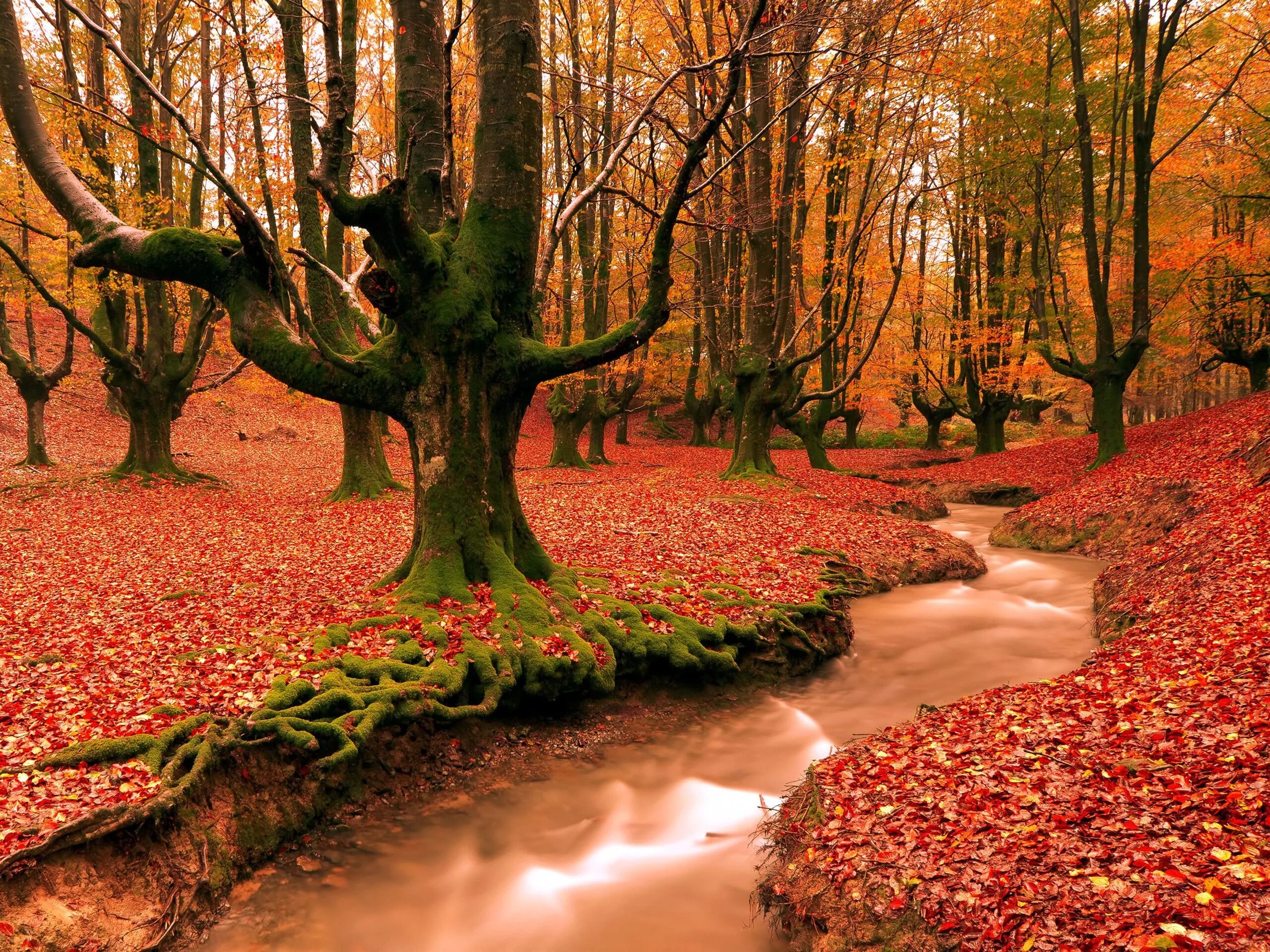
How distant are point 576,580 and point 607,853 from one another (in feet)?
10.9

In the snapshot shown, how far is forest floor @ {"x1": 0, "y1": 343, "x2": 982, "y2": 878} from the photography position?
15.3ft

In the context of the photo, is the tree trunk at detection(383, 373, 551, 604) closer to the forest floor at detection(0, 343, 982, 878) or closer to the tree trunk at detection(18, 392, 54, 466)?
the forest floor at detection(0, 343, 982, 878)

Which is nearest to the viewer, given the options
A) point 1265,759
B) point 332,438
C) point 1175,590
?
point 1265,759

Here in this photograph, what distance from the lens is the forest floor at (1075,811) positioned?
289cm

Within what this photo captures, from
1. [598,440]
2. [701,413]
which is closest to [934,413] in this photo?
[701,413]

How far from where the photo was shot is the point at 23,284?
52.5 feet

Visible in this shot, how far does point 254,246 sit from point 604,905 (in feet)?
20.7

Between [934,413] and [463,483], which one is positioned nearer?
[463,483]

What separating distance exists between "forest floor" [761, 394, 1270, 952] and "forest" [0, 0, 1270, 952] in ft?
0.09

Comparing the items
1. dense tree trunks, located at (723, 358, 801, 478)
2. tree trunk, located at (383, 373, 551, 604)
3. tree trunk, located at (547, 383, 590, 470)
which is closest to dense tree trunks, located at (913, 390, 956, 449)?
dense tree trunks, located at (723, 358, 801, 478)

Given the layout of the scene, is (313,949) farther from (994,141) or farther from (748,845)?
(994,141)

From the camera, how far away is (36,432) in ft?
52.9

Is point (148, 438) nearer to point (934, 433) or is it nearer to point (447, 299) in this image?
point (447, 299)

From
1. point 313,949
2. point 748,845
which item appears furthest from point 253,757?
point 748,845
